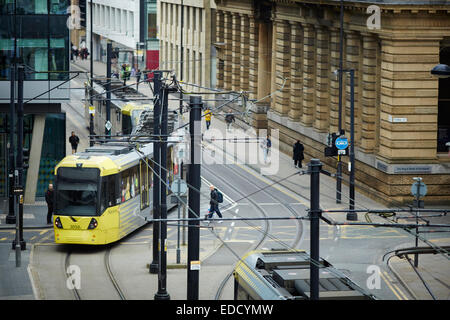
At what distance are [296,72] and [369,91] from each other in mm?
13333

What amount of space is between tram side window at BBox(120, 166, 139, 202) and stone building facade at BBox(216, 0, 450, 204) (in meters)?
9.44

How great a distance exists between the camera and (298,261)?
22.9 metres

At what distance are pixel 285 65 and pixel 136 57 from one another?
151 feet

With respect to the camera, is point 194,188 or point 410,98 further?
point 410,98

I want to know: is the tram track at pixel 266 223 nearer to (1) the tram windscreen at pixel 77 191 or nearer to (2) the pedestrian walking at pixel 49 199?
(1) the tram windscreen at pixel 77 191

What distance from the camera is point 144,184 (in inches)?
1569

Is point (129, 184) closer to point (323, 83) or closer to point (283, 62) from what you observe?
point (323, 83)

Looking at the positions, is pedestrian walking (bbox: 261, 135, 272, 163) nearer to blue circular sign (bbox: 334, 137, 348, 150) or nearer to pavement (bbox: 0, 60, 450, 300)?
pavement (bbox: 0, 60, 450, 300)

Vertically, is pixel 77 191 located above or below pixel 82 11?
below

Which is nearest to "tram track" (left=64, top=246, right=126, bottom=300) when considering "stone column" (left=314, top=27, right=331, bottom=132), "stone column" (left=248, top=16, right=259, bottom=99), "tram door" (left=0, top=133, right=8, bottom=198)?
"tram door" (left=0, top=133, right=8, bottom=198)

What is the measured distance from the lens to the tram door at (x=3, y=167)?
4719cm

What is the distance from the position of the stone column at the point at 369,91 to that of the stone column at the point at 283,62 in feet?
47.7

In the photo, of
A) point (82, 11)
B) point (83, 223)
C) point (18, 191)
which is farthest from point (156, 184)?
point (82, 11)
